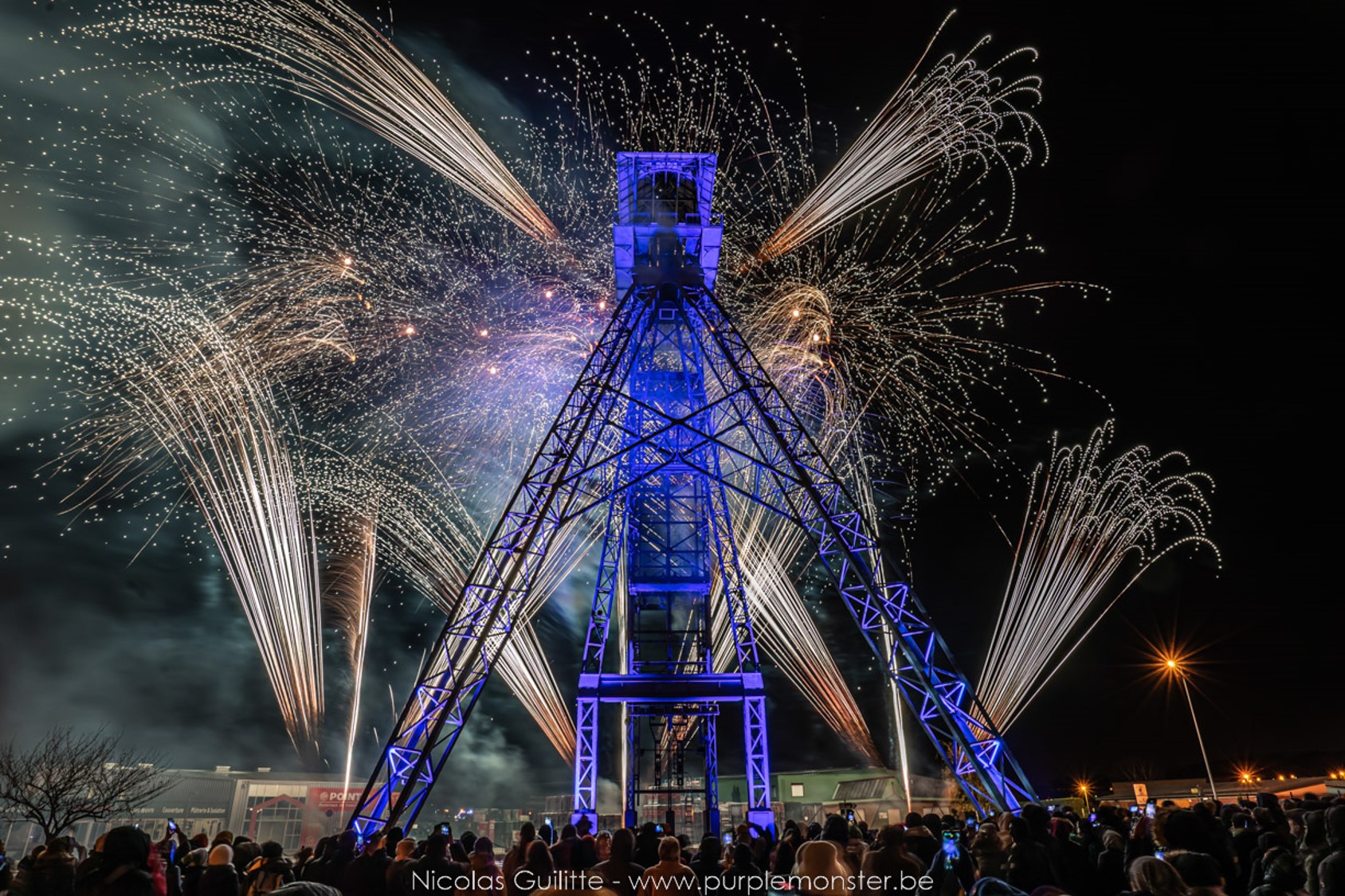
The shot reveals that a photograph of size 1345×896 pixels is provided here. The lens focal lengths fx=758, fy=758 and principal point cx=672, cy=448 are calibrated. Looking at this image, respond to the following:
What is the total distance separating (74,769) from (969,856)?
3466 cm

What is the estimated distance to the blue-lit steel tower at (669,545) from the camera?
45.0ft

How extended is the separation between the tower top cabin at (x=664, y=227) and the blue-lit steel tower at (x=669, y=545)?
4 cm

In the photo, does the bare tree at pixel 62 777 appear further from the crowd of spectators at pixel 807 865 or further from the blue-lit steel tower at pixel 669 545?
the crowd of spectators at pixel 807 865

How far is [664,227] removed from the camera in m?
19.2

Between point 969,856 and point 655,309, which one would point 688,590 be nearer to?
point 655,309

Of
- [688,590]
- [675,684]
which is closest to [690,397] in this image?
[688,590]

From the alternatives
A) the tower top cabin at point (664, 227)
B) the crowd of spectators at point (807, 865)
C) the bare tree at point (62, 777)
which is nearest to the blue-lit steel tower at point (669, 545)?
the tower top cabin at point (664, 227)

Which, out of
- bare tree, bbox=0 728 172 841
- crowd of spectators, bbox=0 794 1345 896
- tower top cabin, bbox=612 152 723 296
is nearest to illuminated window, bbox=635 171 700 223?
tower top cabin, bbox=612 152 723 296

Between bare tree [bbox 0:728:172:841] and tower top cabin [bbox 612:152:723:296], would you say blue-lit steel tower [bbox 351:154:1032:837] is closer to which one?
tower top cabin [bbox 612:152:723:296]

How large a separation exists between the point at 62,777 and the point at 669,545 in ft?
88.7

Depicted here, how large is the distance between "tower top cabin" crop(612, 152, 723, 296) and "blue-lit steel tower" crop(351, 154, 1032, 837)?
0.14 feet

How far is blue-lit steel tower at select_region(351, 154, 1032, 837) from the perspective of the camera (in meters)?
13.7

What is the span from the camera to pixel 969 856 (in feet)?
22.2

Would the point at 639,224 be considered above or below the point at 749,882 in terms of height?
above
